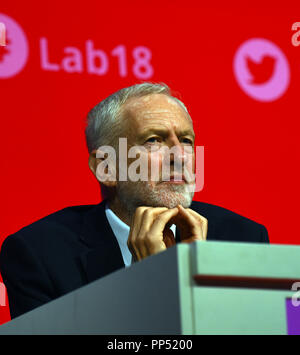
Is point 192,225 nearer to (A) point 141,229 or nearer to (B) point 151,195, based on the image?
(A) point 141,229

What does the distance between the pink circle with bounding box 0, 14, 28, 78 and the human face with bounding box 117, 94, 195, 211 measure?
0.32 meters

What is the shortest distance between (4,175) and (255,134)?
797mm

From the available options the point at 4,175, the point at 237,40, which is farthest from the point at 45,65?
the point at 237,40

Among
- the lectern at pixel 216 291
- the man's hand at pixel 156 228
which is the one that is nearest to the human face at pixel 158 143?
the man's hand at pixel 156 228

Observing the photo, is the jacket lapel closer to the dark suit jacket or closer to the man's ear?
the dark suit jacket

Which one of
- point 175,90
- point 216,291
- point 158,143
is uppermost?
point 175,90

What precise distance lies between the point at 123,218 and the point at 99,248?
0.23m

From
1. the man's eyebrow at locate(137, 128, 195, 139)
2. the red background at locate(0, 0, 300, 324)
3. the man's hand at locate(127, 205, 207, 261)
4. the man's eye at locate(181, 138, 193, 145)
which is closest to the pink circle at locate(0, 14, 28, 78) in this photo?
the red background at locate(0, 0, 300, 324)

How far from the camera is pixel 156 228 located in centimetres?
156

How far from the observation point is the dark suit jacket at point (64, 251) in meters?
1.73

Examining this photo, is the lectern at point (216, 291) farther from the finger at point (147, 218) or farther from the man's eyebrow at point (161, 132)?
the man's eyebrow at point (161, 132)

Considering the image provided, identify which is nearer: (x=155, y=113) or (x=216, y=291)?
(x=216, y=291)

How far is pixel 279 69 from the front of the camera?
2.36 m

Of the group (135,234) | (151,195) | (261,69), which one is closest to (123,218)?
(151,195)
